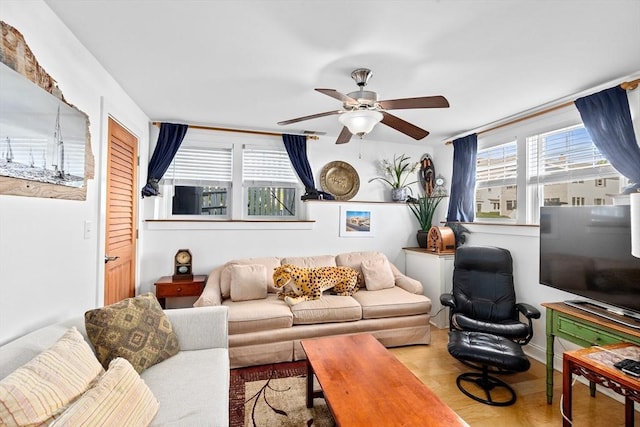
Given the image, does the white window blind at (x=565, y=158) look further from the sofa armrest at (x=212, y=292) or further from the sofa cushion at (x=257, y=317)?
the sofa armrest at (x=212, y=292)

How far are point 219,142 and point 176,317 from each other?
2.38 m

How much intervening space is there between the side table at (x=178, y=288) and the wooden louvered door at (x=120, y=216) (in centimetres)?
31

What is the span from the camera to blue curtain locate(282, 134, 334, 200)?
3.88 m

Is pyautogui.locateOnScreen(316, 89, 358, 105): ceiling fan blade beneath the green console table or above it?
above

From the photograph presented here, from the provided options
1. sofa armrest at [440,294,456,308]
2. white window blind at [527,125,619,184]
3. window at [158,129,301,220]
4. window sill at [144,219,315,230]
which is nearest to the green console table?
sofa armrest at [440,294,456,308]

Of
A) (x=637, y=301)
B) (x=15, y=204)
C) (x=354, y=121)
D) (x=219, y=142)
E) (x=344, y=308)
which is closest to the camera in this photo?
(x=15, y=204)

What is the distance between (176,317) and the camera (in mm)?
2047

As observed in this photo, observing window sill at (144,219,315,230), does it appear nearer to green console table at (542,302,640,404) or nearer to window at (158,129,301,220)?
window at (158,129,301,220)

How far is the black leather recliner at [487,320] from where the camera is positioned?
221 centimetres

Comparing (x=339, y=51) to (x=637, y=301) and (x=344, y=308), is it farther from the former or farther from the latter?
(x=637, y=301)

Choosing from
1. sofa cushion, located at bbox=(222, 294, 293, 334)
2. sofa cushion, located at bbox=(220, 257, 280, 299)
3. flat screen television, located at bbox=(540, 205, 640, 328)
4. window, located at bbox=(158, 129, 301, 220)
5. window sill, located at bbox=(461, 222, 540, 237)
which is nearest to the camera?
flat screen television, located at bbox=(540, 205, 640, 328)

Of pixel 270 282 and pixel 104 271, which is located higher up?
pixel 104 271

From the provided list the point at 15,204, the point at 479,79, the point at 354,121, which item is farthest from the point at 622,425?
the point at 15,204

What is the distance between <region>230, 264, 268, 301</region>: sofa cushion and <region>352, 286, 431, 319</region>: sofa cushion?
3.26 feet
